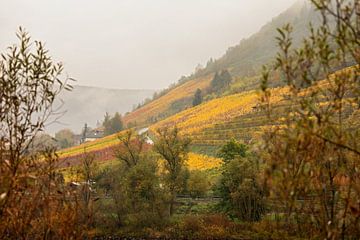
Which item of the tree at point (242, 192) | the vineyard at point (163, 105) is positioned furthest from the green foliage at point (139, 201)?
the vineyard at point (163, 105)

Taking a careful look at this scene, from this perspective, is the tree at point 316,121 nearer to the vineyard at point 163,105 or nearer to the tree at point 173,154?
the tree at point 173,154

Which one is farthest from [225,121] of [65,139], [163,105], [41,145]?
[163,105]

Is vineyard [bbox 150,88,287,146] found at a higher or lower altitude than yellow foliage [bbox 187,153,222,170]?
higher

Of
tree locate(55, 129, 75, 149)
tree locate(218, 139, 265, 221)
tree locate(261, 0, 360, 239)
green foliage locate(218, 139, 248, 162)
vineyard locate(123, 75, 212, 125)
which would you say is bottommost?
tree locate(218, 139, 265, 221)

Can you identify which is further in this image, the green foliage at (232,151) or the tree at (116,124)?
the tree at (116,124)

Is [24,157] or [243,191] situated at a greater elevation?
[24,157]

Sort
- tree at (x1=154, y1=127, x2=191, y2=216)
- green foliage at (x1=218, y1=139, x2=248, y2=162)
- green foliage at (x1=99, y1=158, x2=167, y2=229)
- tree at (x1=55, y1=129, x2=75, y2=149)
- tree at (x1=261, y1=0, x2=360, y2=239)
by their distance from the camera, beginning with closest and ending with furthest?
tree at (x1=261, y1=0, x2=360, y2=239) → green foliage at (x1=99, y1=158, x2=167, y2=229) → green foliage at (x1=218, y1=139, x2=248, y2=162) → tree at (x1=154, y1=127, x2=191, y2=216) → tree at (x1=55, y1=129, x2=75, y2=149)

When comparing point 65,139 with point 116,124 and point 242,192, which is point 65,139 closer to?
point 116,124

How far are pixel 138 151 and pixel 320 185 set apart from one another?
140ft

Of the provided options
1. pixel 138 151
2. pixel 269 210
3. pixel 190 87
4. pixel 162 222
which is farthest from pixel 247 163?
pixel 190 87

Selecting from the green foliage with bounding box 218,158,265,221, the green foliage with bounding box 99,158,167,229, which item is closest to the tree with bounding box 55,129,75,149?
the green foliage with bounding box 99,158,167,229

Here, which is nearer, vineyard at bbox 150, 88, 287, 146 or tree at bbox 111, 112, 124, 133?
vineyard at bbox 150, 88, 287, 146

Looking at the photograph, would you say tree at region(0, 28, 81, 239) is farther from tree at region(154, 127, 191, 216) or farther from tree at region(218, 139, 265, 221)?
tree at region(154, 127, 191, 216)

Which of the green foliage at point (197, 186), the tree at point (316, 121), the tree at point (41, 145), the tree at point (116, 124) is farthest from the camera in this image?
the tree at point (116, 124)
